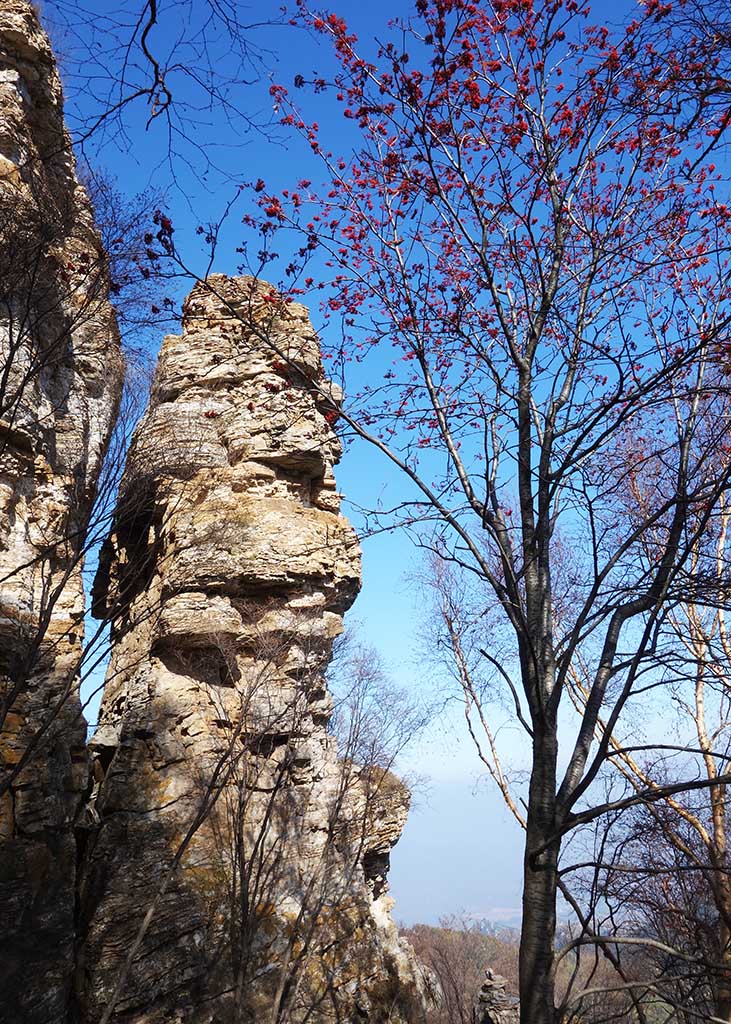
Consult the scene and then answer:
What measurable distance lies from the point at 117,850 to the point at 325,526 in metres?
5.80

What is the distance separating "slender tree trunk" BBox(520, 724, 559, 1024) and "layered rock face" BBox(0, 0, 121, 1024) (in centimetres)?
380

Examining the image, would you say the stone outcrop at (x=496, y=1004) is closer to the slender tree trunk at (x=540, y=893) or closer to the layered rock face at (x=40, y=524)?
the layered rock face at (x=40, y=524)

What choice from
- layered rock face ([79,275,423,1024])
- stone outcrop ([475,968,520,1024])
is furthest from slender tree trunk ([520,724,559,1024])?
stone outcrop ([475,968,520,1024])

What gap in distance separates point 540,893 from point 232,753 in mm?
8076

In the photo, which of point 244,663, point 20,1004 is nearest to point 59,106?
point 244,663

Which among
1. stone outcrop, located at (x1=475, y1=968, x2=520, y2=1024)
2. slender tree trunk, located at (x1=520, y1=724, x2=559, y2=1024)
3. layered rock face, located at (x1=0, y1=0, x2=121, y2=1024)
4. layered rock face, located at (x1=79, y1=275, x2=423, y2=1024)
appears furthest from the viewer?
stone outcrop, located at (x1=475, y1=968, x2=520, y2=1024)

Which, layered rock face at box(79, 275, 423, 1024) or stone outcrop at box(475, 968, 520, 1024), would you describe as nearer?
layered rock face at box(79, 275, 423, 1024)

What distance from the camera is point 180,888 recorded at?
30.3 ft

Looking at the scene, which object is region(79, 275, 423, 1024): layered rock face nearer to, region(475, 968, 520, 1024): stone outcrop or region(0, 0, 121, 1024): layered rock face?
region(0, 0, 121, 1024): layered rock face

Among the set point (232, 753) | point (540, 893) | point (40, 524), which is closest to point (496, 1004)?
point (232, 753)

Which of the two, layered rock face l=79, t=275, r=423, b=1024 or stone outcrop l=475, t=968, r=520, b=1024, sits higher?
layered rock face l=79, t=275, r=423, b=1024

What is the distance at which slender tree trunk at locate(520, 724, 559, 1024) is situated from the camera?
288 cm

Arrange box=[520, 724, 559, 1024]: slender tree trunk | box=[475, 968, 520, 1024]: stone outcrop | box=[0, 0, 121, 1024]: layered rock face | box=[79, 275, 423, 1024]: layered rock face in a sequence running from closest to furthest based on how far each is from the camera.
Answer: box=[520, 724, 559, 1024]: slender tree trunk → box=[0, 0, 121, 1024]: layered rock face → box=[79, 275, 423, 1024]: layered rock face → box=[475, 968, 520, 1024]: stone outcrop

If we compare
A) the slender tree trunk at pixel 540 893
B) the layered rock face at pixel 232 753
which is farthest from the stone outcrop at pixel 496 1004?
the slender tree trunk at pixel 540 893
